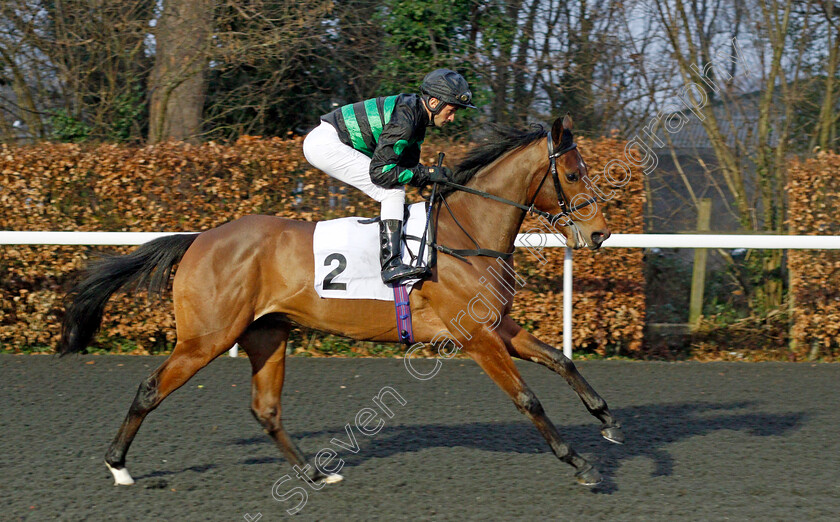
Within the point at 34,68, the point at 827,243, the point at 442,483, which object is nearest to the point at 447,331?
the point at 442,483

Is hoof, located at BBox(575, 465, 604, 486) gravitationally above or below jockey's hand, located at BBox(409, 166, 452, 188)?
below

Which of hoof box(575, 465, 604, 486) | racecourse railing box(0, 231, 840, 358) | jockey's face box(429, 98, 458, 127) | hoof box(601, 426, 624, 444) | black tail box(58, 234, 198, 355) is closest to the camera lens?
hoof box(575, 465, 604, 486)

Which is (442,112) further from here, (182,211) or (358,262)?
(182,211)

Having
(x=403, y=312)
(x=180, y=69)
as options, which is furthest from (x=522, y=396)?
(x=180, y=69)

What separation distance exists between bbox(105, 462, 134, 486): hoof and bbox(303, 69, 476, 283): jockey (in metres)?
1.53

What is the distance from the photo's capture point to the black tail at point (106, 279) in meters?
4.28

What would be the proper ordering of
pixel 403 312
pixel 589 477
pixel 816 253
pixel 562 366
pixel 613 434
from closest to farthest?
pixel 589 477, pixel 613 434, pixel 562 366, pixel 403 312, pixel 816 253

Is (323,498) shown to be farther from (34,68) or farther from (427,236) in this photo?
(34,68)

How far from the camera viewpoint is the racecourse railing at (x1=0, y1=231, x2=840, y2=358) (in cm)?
629

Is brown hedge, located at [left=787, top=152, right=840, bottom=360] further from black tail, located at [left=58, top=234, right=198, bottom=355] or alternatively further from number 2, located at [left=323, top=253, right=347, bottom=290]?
black tail, located at [left=58, top=234, right=198, bottom=355]

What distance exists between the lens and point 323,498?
3740 millimetres

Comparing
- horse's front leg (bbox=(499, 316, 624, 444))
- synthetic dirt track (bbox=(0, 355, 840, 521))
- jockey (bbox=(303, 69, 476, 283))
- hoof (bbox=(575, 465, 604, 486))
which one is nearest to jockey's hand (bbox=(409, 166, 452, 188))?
jockey (bbox=(303, 69, 476, 283))

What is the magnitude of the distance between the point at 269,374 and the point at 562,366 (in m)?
1.51

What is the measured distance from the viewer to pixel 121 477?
3.85 metres
